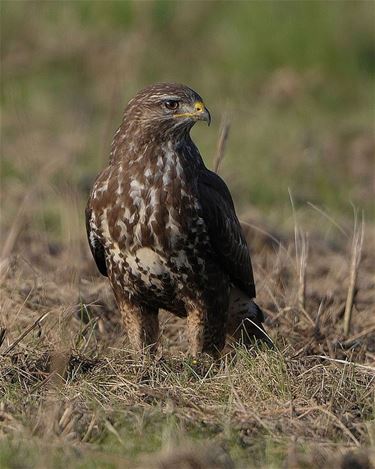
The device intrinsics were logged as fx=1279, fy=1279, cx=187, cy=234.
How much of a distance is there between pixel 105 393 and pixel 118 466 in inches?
37.1

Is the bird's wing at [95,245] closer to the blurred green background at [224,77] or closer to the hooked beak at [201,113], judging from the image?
the hooked beak at [201,113]

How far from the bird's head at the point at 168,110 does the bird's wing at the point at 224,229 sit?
284 mm

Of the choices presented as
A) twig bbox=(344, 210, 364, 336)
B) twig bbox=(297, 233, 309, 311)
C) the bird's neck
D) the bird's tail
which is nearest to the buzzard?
→ the bird's neck

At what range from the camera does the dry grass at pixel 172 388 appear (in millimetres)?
4645

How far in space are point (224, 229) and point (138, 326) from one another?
0.65m

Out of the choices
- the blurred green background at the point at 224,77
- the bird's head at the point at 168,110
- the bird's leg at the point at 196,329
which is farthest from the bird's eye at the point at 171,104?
the blurred green background at the point at 224,77

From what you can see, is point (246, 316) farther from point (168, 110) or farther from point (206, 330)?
point (168, 110)

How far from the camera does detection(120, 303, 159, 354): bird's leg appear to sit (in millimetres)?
6270

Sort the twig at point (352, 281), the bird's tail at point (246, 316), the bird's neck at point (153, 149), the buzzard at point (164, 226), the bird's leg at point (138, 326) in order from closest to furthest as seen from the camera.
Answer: the buzzard at point (164, 226), the bird's neck at point (153, 149), the bird's leg at point (138, 326), the bird's tail at point (246, 316), the twig at point (352, 281)

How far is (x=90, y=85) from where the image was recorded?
1444cm

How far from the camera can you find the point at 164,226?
591 centimetres

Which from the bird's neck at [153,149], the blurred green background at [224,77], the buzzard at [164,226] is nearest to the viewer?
the buzzard at [164,226]

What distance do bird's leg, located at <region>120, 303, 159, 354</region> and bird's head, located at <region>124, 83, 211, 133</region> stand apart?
90 cm

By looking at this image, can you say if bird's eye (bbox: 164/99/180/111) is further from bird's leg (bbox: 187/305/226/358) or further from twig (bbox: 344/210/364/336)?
twig (bbox: 344/210/364/336)
